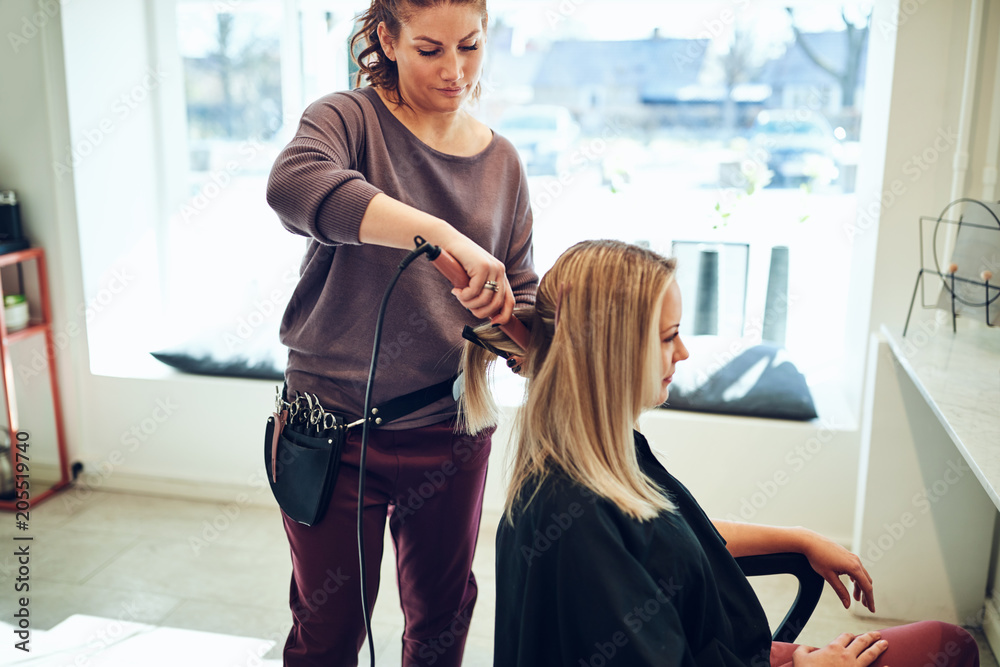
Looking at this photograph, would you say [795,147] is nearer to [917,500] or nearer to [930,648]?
[917,500]

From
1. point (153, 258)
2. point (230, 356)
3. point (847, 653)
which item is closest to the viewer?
point (847, 653)

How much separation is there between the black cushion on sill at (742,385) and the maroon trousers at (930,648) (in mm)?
1285

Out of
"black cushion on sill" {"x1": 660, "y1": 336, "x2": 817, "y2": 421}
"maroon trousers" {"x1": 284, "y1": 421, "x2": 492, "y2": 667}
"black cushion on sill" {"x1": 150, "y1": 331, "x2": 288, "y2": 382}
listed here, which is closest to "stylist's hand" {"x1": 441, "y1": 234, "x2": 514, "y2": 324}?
"maroon trousers" {"x1": 284, "y1": 421, "x2": 492, "y2": 667}

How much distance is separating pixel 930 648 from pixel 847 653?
0.13 metres

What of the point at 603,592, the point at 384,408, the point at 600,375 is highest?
the point at 600,375

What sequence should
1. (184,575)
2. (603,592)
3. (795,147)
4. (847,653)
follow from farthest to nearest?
(795,147)
(184,575)
(847,653)
(603,592)

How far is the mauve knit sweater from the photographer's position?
129 cm

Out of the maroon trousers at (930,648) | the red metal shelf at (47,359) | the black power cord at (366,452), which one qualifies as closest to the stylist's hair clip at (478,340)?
the black power cord at (366,452)

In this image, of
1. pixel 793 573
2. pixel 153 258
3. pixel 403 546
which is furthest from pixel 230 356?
pixel 793 573

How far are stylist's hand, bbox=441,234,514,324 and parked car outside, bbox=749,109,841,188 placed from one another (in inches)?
77.9

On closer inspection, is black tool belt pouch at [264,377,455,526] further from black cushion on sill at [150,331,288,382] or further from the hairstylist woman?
black cushion on sill at [150,331,288,382]

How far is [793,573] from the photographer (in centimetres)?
126

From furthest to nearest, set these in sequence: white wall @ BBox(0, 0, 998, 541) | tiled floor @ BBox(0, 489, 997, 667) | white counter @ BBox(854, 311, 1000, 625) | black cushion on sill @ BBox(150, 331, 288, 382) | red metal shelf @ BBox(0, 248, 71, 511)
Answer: black cushion on sill @ BBox(150, 331, 288, 382) < red metal shelf @ BBox(0, 248, 71, 511) < white wall @ BBox(0, 0, 998, 541) < tiled floor @ BBox(0, 489, 997, 667) < white counter @ BBox(854, 311, 1000, 625)

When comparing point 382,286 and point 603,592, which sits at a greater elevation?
point 382,286
